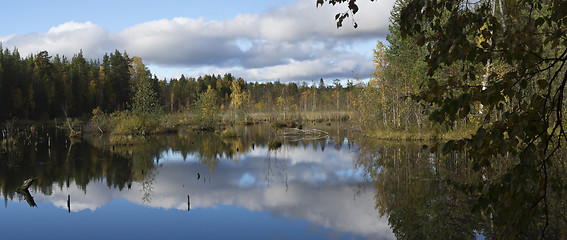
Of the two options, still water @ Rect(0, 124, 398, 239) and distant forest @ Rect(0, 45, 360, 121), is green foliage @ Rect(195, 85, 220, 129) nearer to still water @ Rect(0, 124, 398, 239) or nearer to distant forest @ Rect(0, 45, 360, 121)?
distant forest @ Rect(0, 45, 360, 121)

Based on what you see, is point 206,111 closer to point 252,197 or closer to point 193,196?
point 193,196

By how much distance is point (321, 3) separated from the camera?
437cm

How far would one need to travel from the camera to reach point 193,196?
15.7 meters

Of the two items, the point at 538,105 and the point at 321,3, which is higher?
the point at 321,3

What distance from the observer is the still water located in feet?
38.0

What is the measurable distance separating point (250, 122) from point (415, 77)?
3924 centimetres

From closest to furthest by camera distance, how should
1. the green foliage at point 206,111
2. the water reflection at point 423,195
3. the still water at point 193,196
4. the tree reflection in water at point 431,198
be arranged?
the tree reflection in water at point 431,198, the water reflection at point 423,195, the still water at point 193,196, the green foliage at point 206,111

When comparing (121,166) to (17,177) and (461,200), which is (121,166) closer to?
(17,177)

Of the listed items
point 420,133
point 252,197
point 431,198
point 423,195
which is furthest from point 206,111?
point 431,198

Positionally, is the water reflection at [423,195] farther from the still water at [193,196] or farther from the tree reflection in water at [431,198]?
the still water at [193,196]

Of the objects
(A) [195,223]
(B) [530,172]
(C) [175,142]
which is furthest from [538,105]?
(C) [175,142]

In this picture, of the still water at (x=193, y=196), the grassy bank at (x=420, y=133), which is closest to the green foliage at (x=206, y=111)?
the still water at (x=193, y=196)

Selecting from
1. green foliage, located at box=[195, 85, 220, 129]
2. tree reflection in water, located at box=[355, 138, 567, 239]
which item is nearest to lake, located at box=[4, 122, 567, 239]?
tree reflection in water, located at box=[355, 138, 567, 239]

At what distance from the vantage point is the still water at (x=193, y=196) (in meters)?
11.6
